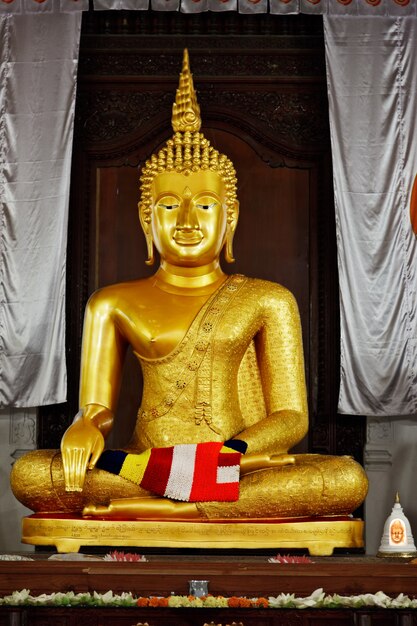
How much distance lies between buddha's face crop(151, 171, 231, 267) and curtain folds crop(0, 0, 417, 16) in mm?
812

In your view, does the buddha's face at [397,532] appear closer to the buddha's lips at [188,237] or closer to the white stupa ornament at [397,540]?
the white stupa ornament at [397,540]

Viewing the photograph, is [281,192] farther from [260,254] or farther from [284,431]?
[284,431]

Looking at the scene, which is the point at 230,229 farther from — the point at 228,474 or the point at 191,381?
the point at 228,474

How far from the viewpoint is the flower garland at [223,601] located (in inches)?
139

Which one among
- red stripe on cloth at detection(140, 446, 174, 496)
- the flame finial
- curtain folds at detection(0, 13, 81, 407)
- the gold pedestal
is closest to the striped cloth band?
red stripe on cloth at detection(140, 446, 174, 496)

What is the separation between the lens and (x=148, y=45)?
5.63 metres

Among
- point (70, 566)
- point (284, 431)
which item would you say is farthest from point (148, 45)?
point (70, 566)

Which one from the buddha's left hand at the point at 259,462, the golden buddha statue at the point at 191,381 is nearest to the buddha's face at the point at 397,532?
the golden buddha statue at the point at 191,381

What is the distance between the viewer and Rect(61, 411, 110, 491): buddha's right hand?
14.4 ft

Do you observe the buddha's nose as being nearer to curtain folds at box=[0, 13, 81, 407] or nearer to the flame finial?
the flame finial

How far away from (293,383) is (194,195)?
0.91 m

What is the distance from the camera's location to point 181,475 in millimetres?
4422

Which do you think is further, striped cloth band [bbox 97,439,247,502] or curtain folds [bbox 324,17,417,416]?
curtain folds [bbox 324,17,417,416]

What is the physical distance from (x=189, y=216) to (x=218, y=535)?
138 centimetres
